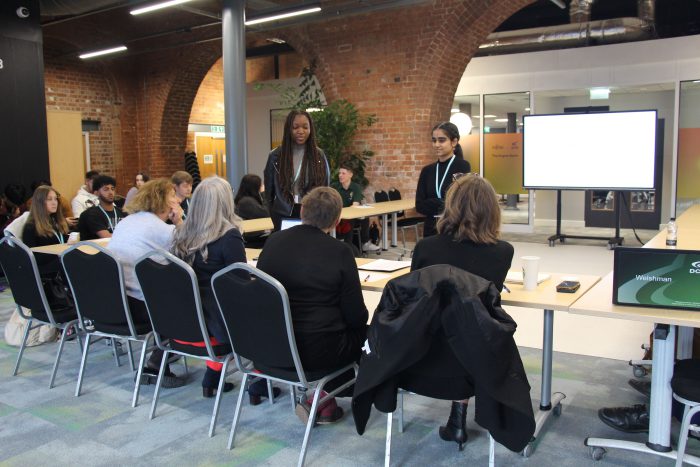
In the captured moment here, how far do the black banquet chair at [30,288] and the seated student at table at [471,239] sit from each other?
2.26 metres

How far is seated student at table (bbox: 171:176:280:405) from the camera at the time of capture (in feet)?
10.3

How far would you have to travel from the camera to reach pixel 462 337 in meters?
2.10

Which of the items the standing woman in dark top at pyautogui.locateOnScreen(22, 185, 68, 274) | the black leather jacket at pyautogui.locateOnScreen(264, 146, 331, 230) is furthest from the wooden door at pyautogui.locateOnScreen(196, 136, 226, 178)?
the black leather jacket at pyautogui.locateOnScreen(264, 146, 331, 230)

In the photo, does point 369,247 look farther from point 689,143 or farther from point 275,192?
point 689,143

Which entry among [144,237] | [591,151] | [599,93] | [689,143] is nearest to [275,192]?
[144,237]

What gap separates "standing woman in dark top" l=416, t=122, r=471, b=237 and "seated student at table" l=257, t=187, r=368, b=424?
187 cm

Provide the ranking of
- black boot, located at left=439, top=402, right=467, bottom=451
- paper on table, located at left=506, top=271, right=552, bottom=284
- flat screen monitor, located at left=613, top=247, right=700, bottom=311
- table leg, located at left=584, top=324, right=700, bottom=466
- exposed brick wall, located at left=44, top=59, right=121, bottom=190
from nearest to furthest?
flat screen monitor, located at left=613, top=247, right=700, bottom=311 < table leg, located at left=584, top=324, right=700, bottom=466 < black boot, located at left=439, top=402, right=467, bottom=451 < paper on table, located at left=506, top=271, right=552, bottom=284 < exposed brick wall, located at left=44, top=59, right=121, bottom=190

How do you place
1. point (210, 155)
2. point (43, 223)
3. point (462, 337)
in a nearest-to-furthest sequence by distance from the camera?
point (462, 337), point (43, 223), point (210, 155)

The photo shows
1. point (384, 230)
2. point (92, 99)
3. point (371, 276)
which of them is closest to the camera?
point (371, 276)

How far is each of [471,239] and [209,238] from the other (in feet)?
4.34

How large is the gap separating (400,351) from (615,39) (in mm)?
9483

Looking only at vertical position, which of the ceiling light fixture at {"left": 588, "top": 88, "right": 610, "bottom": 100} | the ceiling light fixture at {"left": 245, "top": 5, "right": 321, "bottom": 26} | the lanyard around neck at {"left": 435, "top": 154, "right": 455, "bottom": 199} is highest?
the ceiling light fixture at {"left": 245, "top": 5, "right": 321, "bottom": 26}

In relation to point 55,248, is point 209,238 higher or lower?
higher

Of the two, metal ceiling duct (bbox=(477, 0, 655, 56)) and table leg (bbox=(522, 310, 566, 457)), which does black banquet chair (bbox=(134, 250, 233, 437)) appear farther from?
metal ceiling duct (bbox=(477, 0, 655, 56))
